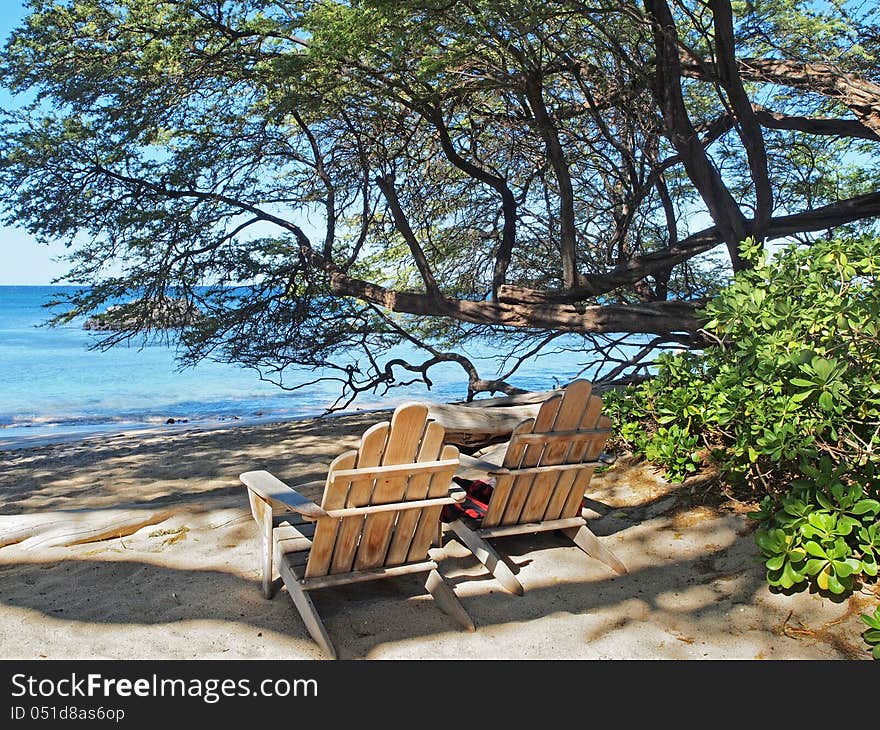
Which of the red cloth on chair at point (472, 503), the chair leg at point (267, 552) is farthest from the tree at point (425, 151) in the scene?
the chair leg at point (267, 552)

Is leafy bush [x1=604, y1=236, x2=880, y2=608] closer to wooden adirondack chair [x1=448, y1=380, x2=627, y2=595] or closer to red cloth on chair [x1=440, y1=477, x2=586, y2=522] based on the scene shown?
wooden adirondack chair [x1=448, y1=380, x2=627, y2=595]

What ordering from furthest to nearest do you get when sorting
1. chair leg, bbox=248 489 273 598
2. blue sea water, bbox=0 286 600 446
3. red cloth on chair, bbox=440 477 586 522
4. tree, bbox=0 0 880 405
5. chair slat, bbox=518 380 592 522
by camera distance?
blue sea water, bbox=0 286 600 446 < tree, bbox=0 0 880 405 < red cloth on chair, bbox=440 477 586 522 < chair slat, bbox=518 380 592 522 < chair leg, bbox=248 489 273 598

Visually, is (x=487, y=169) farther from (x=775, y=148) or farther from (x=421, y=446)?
(x=421, y=446)

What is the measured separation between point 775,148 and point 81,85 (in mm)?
7649

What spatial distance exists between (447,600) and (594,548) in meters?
Result: 0.99

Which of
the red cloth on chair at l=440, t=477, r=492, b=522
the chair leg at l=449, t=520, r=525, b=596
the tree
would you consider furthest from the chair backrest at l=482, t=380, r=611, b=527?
the tree

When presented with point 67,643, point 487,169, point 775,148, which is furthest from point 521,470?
point 775,148

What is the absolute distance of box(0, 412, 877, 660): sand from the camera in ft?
9.75

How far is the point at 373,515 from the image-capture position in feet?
10.4

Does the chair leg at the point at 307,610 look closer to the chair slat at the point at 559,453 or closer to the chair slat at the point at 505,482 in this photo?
the chair slat at the point at 505,482

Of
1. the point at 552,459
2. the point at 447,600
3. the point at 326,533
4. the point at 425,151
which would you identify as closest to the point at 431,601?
the point at 447,600

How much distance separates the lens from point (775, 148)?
343 inches
